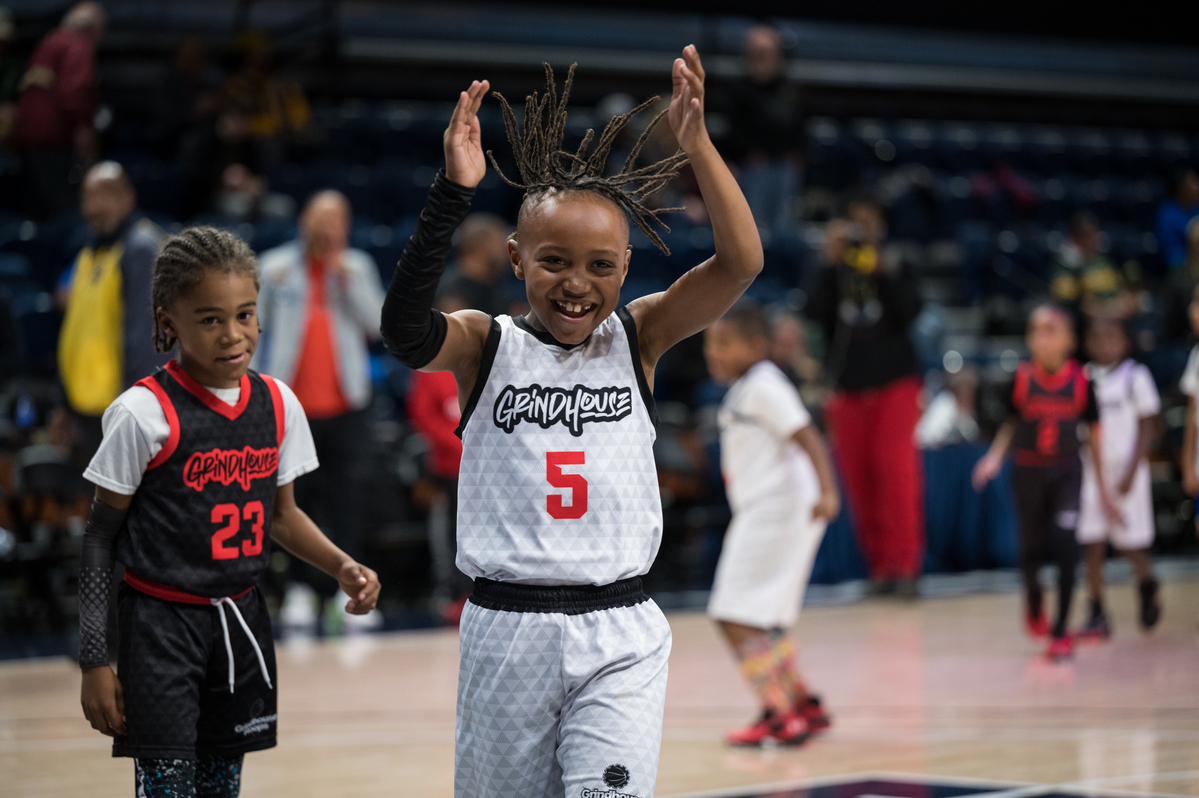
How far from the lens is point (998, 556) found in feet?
31.0

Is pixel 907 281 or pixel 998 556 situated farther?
pixel 998 556

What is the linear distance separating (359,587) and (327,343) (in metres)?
4.20

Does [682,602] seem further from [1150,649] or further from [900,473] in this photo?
[1150,649]

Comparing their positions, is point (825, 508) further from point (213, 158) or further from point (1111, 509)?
point (213, 158)

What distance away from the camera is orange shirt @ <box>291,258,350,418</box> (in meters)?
6.88

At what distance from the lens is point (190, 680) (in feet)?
8.97

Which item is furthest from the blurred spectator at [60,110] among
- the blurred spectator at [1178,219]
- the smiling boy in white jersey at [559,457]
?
the blurred spectator at [1178,219]

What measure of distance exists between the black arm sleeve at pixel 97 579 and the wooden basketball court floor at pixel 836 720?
5.48 feet

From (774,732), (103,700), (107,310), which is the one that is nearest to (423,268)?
(103,700)

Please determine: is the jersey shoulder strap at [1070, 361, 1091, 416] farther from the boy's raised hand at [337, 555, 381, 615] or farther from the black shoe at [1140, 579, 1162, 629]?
the boy's raised hand at [337, 555, 381, 615]

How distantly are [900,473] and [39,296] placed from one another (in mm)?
5386

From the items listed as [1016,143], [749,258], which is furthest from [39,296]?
[1016,143]

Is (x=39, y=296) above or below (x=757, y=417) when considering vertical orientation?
above

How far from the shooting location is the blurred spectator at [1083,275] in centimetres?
1120
